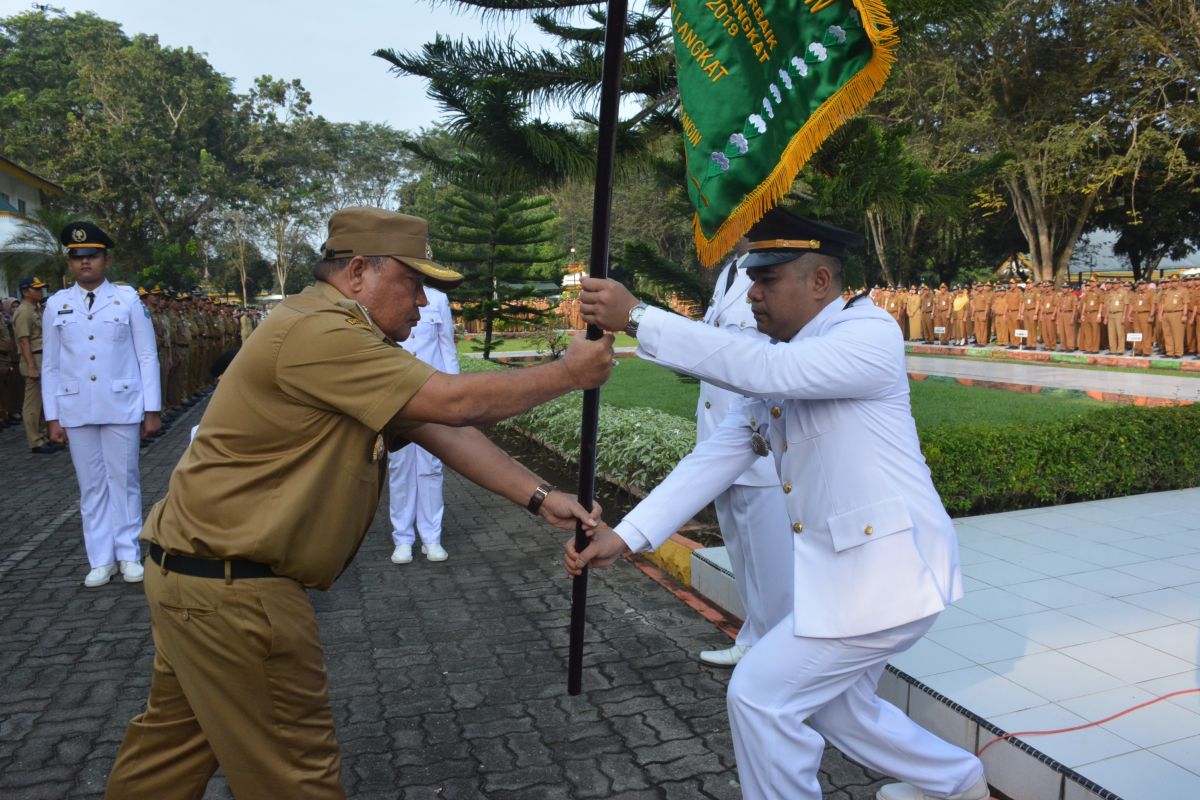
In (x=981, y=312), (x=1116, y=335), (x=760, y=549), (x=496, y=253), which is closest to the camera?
(x=760, y=549)

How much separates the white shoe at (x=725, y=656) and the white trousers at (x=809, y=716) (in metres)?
1.55

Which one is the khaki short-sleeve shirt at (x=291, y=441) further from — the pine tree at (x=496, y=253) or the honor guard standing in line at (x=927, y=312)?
the honor guard standing in line at (x=927, y=312)

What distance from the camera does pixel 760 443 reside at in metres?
3.09

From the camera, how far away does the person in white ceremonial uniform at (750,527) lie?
372 cm

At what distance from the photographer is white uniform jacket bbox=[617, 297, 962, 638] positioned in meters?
2.49

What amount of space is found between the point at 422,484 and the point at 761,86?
4.32m

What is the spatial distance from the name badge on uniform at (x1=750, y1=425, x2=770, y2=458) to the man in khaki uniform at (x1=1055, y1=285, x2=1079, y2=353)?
2451 centimetres

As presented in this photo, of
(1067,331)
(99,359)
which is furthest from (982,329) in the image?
(99,359)

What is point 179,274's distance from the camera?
31.8 m

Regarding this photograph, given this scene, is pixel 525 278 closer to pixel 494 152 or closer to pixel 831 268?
pixel 494 152

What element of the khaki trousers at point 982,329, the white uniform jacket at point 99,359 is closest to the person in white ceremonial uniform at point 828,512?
the white uniform jacket at point 99,359

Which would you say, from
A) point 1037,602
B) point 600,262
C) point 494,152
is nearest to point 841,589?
point 600,262

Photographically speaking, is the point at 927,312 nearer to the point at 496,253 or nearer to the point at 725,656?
the point at 496,253

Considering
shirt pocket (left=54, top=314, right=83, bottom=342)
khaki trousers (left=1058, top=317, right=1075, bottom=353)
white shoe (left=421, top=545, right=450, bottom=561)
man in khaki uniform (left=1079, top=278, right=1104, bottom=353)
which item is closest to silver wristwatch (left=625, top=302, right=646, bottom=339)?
white shoe (left=421, top=545, right=450, bottom=561)
